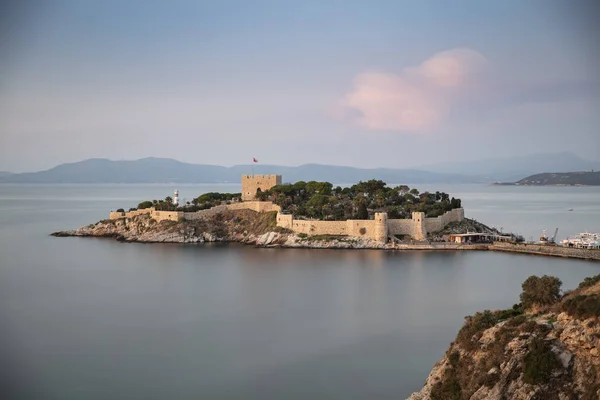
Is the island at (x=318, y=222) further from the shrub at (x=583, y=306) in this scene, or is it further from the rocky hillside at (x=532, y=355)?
the shrub at (x=583, y=306)

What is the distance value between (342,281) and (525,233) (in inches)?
746

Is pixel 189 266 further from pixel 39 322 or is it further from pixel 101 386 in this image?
pixel 101 386

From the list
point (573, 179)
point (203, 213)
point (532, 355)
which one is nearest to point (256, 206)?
point (203, 213)

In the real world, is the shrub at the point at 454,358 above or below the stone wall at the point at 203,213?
below

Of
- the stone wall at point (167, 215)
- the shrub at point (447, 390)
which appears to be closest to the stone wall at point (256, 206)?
the stone wall at point (167, 215)

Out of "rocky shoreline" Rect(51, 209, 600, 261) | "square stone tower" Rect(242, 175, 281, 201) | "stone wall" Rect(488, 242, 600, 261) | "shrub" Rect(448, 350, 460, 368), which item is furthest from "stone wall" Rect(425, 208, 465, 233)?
"shrub" Rect(448, 350, 460, 368)

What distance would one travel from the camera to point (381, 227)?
27797mm

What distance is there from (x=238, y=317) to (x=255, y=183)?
2100 cm

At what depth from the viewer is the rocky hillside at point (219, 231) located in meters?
29.2

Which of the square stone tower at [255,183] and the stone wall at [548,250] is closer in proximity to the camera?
the stone wall at [548,250]

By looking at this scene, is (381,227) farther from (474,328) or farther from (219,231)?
(474,328)

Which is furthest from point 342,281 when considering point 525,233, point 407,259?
point 525,233

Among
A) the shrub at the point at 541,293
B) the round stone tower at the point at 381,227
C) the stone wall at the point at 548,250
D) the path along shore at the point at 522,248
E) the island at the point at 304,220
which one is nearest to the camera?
the shrub at the point at 541,293

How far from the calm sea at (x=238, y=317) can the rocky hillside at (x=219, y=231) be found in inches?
65.7
